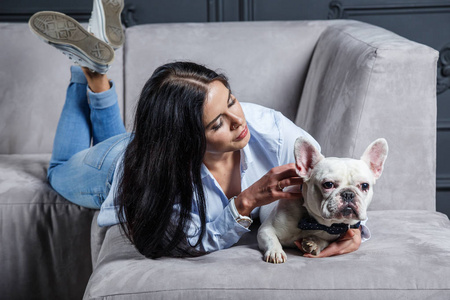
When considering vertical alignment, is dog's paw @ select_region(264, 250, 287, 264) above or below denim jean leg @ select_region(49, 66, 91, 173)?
below

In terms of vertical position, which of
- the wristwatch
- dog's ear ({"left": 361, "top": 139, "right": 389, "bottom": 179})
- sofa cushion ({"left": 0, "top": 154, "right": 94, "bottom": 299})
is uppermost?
dog's ear ({"left": 361, "top": 139, "right": 389, "bottom": 179})

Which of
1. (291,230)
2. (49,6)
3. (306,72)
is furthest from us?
(49,6)

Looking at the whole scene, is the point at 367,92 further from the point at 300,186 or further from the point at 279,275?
the point at 279,275

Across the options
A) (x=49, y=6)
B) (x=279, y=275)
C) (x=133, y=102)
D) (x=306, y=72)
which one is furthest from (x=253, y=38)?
(x=279, y=275)

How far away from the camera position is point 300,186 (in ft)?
4.33

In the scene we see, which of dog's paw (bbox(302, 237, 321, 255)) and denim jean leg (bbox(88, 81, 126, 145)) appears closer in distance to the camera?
dog's paw (bbox(302, 237, 321, 255))

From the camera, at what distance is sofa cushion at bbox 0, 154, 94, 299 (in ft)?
6.56

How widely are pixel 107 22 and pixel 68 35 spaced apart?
0.20 meters

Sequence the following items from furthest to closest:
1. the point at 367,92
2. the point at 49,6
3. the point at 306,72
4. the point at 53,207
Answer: the point at 49,6 < the point at 306,72 < the point at 53,207 < the point at 367,92

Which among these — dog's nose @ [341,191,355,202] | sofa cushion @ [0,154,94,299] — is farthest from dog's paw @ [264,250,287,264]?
sofa cushion @ [0,154,94,299]

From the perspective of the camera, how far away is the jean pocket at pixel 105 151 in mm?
1917

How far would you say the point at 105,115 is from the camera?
214cm

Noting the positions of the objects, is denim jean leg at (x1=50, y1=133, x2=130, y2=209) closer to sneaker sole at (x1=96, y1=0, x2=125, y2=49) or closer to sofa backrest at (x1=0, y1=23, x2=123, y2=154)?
sneaker sole at (x1=96, y1=0, x2=125, y2=49)

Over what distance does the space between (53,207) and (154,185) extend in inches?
31.4
